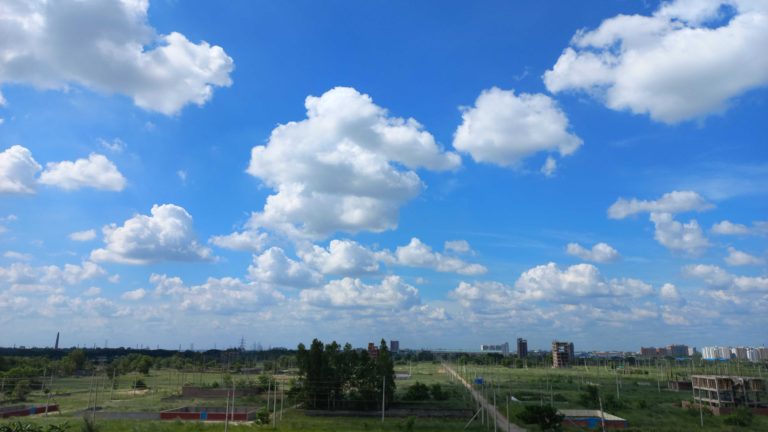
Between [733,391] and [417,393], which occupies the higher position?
[733,391]

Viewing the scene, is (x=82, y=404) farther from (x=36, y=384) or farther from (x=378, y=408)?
(x=378, y=408)

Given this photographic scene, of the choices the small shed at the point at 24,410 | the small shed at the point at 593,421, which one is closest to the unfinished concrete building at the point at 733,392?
the small shed at the point at 593,421

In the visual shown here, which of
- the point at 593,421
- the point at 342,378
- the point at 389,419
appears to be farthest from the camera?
the point at 342,378

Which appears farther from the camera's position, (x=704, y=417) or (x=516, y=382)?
(x=516, y=382)

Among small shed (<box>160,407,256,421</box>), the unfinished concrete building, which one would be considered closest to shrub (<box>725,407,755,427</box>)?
the unfinished concrete building

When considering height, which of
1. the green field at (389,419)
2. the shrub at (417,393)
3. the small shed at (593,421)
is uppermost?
the shrub at (417,393)

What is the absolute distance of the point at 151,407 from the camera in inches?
2591

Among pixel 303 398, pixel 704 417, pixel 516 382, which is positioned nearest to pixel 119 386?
pixel 303 398

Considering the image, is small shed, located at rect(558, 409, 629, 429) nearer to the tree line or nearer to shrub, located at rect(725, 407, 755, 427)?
shrub, located at rect(725, 407, 755, 427)

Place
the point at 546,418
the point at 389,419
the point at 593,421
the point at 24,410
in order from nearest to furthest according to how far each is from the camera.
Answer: the point at 546,418 < the point at 593,421 < the point at 389,419 < the point at 24,410

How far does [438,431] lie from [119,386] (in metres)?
79.0

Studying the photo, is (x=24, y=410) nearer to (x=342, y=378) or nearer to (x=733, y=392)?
(x=342, y=378)

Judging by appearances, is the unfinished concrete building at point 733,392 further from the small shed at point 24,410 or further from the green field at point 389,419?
the small shed at point 24,410

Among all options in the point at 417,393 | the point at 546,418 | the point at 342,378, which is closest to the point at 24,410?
the point at 342,378
